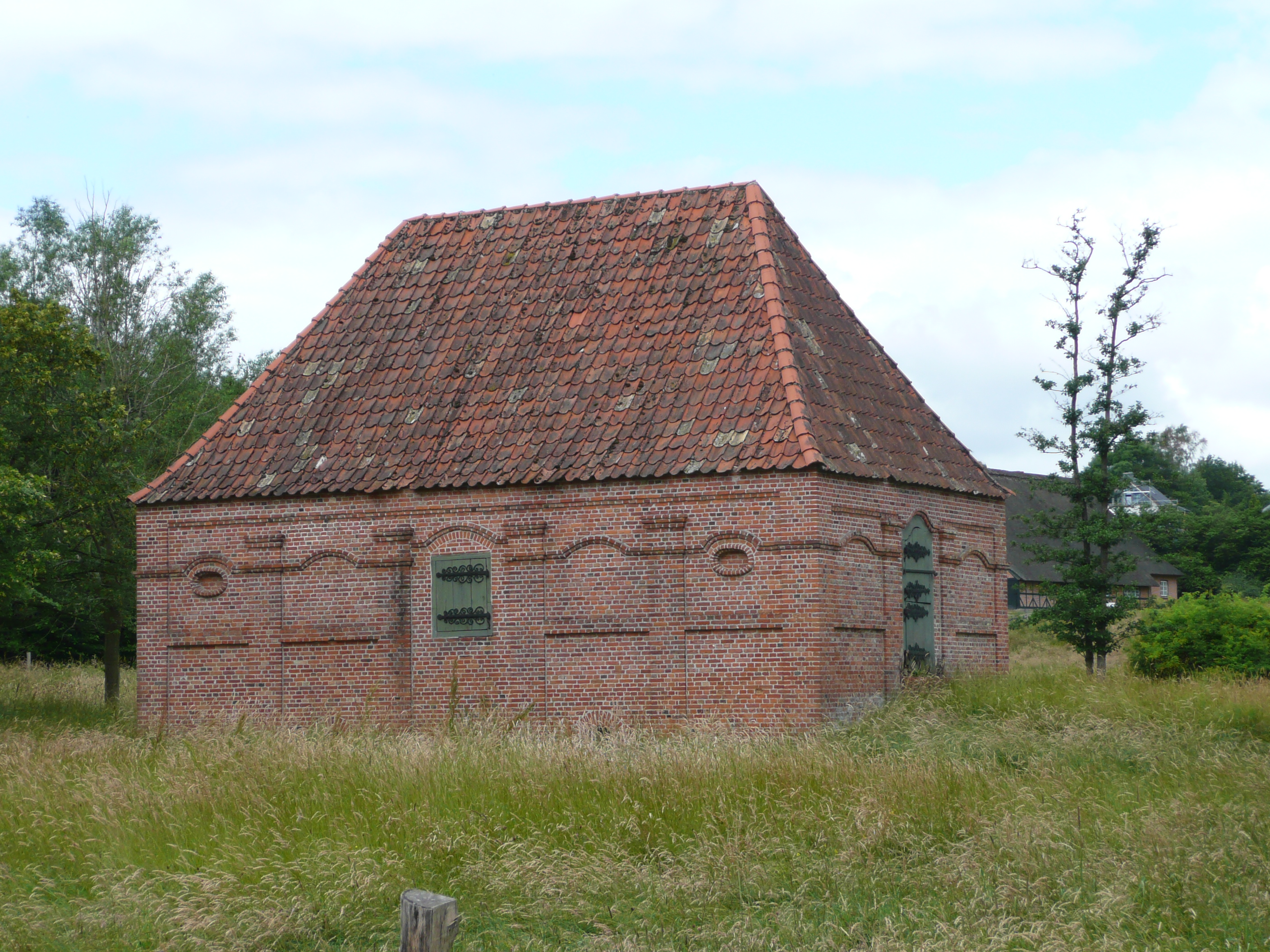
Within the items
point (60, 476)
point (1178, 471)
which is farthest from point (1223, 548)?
point (60, 476)

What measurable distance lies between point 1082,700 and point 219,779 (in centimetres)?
963

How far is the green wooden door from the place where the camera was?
61.5 feet

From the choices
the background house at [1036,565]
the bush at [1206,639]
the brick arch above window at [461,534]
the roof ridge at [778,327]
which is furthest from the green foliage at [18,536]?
the background house at [1036,565]

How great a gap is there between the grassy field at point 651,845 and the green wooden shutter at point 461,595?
16.6 ft

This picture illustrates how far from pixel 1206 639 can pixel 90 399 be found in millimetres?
17623

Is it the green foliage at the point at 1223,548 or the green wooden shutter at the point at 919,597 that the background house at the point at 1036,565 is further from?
the green wooden shutter at the point at 919,597

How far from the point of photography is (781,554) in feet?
55.2

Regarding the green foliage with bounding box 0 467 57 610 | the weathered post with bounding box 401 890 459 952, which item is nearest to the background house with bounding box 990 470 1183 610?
the green foliage with bounding box 0 467 57 610

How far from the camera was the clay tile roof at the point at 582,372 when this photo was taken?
17.8 m

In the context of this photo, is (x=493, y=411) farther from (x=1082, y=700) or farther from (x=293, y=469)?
(x=1082, y=700)

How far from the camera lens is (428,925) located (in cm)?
618

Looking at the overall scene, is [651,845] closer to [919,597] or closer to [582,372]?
[919,597]

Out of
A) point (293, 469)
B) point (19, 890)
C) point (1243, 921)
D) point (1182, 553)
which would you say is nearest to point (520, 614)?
point (293, 469)

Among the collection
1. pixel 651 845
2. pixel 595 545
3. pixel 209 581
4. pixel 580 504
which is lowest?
pixel 651 845
